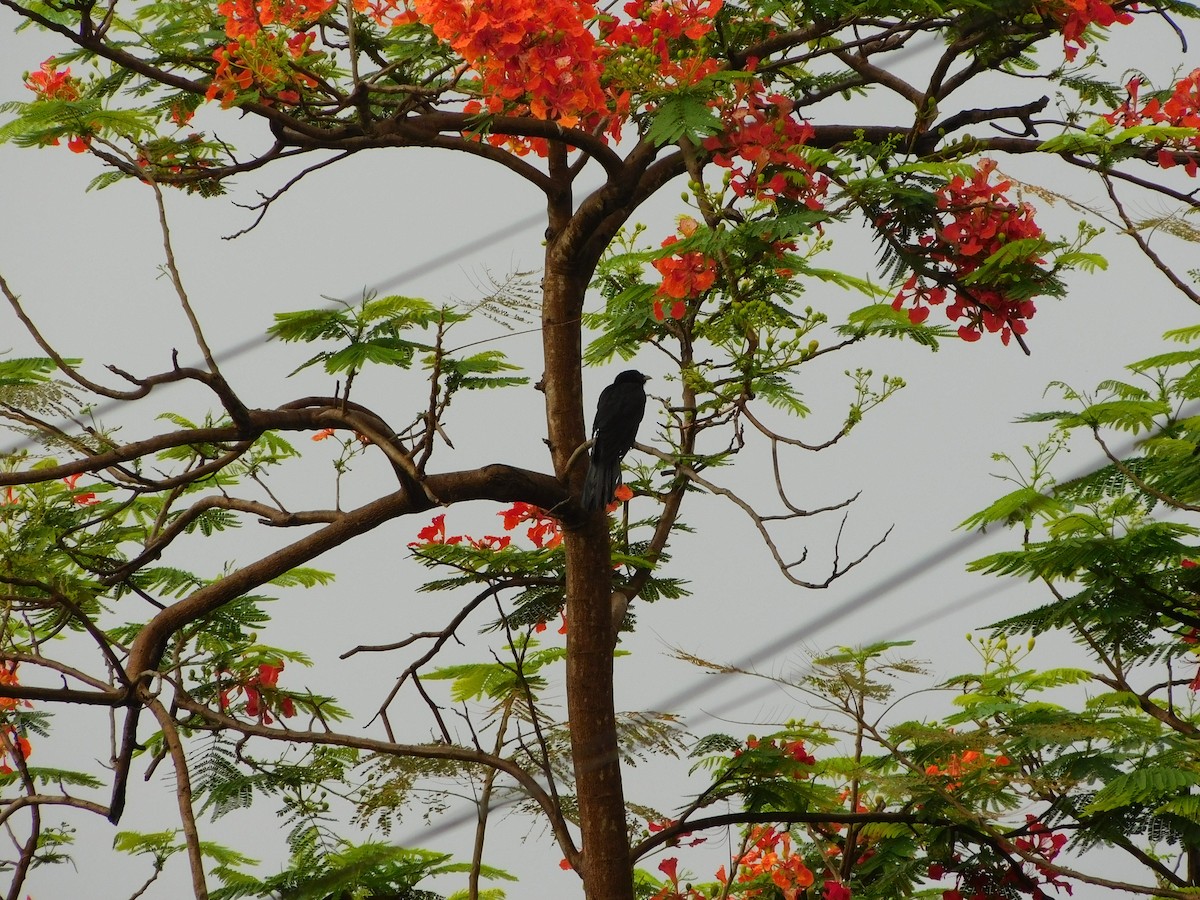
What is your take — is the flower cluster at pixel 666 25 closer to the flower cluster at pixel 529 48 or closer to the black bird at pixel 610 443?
the flower cluster at pixel 529 48

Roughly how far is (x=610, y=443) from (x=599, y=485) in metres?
0.08

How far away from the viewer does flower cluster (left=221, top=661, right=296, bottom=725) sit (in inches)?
97.5

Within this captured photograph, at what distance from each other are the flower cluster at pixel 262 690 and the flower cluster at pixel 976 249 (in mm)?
1478

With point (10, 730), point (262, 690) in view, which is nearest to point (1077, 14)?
point (262, 690)

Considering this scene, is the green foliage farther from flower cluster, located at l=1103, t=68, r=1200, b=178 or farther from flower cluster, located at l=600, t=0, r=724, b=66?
flower cluster, located at l=1103, t=68, r=1200, b=178

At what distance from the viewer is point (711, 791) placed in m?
2.28

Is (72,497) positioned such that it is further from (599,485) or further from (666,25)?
(666,25)

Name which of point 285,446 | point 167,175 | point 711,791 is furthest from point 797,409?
point 167,175

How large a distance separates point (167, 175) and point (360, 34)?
1.36 feet

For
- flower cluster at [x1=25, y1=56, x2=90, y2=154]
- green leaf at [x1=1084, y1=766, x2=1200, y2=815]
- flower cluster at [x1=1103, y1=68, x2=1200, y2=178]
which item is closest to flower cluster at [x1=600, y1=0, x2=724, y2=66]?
flower cluster at [x1=1103, y1=68, x2=1200, y2=178]

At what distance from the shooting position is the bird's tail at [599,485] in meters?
2.11

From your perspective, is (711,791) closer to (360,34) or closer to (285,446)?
(285,446)

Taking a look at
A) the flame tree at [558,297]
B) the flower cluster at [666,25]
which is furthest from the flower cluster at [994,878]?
the flower cluster at [666,25]

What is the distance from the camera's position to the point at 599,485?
6.93 feet
